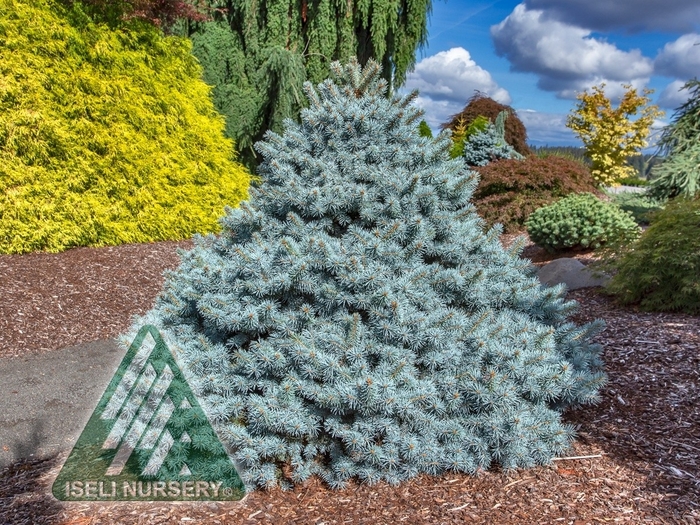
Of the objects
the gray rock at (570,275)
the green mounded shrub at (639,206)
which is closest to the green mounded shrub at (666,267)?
the gray rock at (570,275)

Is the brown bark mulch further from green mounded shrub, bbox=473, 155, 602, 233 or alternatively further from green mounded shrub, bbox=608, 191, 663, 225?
green mounded shrub, bbox=473, 155, 602, 233

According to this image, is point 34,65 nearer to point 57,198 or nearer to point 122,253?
point 57,198

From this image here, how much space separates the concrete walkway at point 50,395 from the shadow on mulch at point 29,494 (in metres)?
0.12

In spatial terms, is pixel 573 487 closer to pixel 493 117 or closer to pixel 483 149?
pixel 483 149

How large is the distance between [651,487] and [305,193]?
2.03m

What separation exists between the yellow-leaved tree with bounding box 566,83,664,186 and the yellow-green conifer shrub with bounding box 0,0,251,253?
16.3 m

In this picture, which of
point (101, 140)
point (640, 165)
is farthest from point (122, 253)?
point (640, 165)

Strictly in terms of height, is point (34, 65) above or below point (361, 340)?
above

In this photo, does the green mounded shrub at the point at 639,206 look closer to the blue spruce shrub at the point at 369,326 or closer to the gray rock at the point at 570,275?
the gray rock at the point at 570,275

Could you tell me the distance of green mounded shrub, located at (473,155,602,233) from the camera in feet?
32.1

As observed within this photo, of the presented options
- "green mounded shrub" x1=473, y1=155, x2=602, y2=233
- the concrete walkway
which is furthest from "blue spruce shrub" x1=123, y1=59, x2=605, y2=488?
"green mounded shrub" x1=473, y1=155, x2=602, y2=233

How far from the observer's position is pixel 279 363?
2.43 metres

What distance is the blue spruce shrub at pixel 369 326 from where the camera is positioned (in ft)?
7.86

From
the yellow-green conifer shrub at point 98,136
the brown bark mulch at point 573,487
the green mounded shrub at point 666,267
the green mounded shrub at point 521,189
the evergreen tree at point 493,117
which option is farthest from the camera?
the evergreen tree at point 493,117
